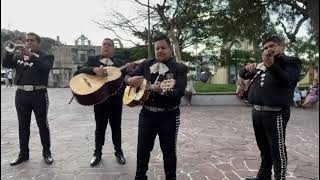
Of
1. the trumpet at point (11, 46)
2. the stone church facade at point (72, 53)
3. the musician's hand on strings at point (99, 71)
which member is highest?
the stone church facade at point (72, 53)

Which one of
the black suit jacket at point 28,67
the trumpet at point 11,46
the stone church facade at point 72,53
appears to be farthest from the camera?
the stone church facade at point 72,53

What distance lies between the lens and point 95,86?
5898 mm

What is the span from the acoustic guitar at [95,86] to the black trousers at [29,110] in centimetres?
61

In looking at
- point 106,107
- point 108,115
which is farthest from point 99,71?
point 108,115

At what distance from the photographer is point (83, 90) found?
5.86 m

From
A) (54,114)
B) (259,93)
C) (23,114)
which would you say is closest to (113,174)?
(23,114)

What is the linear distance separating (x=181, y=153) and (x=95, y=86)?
2.11 m

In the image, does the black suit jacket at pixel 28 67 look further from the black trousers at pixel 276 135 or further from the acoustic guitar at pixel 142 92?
the black trousers at pixel 276 135

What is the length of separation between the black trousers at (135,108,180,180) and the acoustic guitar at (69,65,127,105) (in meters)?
1.08

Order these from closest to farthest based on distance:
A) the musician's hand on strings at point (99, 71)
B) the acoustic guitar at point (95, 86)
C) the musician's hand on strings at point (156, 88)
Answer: the musician's hand on strings at point (156, 88) < the acoustic guitar at point (95, 86) < the musician's hand on strings at point (99, 71)

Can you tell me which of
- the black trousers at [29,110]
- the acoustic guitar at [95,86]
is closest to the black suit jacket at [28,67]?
the black trousers at [29,110]

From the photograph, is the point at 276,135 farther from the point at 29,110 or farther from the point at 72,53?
the point at 72,53

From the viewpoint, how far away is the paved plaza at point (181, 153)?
19.4 feet

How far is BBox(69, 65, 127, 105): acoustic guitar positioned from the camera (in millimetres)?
5828
